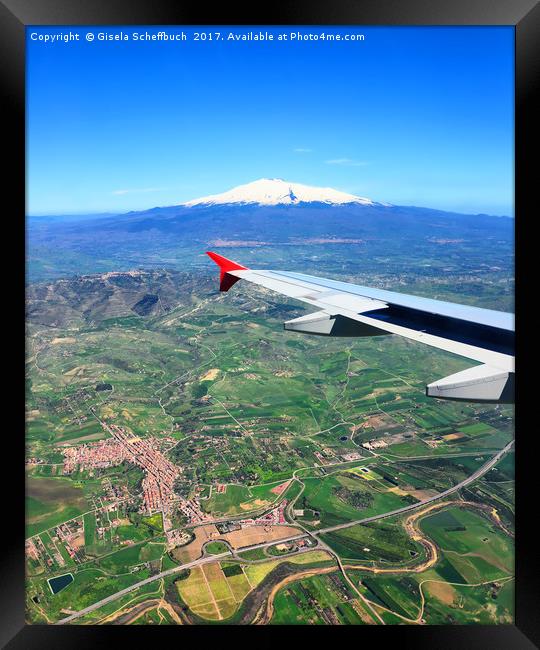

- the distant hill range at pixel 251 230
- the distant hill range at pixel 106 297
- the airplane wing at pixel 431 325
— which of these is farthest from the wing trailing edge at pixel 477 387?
the distant hill range at pixel 251 230

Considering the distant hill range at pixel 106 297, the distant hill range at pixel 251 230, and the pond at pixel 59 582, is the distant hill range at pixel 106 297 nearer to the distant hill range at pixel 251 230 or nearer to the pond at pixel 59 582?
the distant hill range at pixel 251 230

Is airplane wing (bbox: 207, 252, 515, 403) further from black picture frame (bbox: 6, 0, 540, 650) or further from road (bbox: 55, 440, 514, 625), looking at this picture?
road (bbox: 55, 440, 514, 625)

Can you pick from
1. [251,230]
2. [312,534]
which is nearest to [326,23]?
[312,534]

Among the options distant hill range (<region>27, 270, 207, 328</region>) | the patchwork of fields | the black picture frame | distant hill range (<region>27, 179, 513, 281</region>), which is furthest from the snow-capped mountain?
the black picture frame

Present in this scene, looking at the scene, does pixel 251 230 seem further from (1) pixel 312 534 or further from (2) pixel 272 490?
(1) pixel 312 534

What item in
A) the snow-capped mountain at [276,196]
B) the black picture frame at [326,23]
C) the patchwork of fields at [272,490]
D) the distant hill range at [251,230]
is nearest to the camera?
the black picture frame at [326,23]

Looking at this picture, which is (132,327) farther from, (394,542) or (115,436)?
(394,542)
